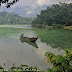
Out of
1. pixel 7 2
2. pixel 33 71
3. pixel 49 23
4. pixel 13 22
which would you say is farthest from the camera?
pixel 13 22

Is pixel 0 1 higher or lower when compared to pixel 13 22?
higher

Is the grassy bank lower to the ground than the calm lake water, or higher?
lower

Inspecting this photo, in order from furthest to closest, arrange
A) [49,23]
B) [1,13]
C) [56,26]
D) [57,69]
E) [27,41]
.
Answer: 1. [1,13]
2. [49,23]
3. [56,26]
4. [27,41]
5. [57,69]

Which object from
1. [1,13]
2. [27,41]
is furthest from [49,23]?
[1,13]

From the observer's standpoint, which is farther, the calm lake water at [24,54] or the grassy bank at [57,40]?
the grassy bank at [57,40]

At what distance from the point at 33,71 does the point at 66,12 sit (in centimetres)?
5544

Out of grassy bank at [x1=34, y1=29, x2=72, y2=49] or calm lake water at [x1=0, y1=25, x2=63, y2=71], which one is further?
grassy bank at [x1=34, y1=29, x2=72, y2=49]

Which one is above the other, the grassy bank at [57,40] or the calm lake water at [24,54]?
the calm lake water at [24,54]

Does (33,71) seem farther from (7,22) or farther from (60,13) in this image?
(7,22)

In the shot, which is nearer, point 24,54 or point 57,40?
point 24,54

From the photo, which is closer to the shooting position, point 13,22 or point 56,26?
point 56,26

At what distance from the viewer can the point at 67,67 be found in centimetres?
235

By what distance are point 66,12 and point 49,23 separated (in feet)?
35.4

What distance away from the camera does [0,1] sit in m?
4.23
